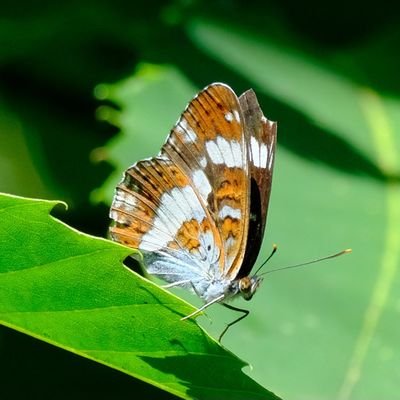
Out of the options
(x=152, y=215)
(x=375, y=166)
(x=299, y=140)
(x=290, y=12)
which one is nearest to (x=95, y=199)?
(x=152, y=215)

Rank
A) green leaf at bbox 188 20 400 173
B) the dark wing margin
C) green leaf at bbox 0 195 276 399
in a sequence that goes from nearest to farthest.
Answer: green leaf at bbox 0 195 276 399, the dark wing margin, green leaf at bbox 188 20 400 173

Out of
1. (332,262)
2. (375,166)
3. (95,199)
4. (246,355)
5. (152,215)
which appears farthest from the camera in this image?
(375,166)

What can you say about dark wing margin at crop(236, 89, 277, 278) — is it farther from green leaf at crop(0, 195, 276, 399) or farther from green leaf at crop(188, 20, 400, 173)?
green leaf at crop(188, 20, 400, 173)

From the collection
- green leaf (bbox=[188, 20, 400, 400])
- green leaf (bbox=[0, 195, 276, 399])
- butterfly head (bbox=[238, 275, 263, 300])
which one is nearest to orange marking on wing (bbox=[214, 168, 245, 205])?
butterfly head (bbox=[238, 275, 263, 300])

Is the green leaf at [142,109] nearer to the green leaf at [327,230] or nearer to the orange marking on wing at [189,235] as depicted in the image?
the green leaf at [327,230]

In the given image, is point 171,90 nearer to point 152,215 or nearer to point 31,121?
point 31,121

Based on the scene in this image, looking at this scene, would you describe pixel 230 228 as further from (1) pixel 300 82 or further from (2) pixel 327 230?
(1) pixel 300 82

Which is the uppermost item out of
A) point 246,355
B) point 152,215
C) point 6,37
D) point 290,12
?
point 290,12

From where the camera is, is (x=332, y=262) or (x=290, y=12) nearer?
(x=332, y=262)
